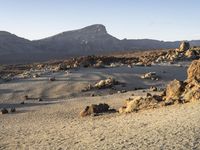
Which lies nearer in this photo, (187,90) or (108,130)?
(108,130)

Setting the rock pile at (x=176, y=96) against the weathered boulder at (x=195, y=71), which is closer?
the rock pile at (x=176, y=96)

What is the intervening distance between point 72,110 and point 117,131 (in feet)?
33.3

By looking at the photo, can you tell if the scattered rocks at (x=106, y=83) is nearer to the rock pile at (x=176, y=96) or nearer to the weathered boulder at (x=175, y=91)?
the rock pile at (x=176, y=96)

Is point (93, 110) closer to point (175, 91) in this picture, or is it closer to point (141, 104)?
point (141, 104)

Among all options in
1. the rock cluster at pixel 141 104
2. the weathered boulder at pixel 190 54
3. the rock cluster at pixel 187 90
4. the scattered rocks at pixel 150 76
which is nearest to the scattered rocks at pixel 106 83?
the scattered rocks at pixel 150 76

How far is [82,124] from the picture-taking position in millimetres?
24234

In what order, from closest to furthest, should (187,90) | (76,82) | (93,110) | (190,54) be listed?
(187,90)
(93,110)
(76,82)
(190,54)

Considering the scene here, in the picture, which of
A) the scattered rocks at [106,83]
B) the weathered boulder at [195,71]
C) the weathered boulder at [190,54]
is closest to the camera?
the weathered boulder at [195,71]

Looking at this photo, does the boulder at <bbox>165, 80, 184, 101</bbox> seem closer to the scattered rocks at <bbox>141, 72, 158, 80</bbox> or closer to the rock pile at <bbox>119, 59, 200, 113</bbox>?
the rock pile at <bbox>119, 59, 200, 113</bbox>

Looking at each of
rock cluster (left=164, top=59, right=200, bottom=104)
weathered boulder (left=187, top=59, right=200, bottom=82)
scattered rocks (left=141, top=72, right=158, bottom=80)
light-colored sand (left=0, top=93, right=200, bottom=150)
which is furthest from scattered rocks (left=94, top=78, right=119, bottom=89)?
weathered boulder (left=187, top=59, right=200, bottom=82)

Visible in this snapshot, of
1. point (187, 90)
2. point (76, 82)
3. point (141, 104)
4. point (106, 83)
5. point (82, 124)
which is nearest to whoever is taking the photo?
point (82, 124)

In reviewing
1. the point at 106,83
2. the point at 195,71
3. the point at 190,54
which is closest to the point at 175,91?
the point at 195,71

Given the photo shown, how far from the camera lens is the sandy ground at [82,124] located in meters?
17.9

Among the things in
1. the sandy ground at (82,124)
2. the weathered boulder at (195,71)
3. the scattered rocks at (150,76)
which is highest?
the weathered boulder at (195,71)
